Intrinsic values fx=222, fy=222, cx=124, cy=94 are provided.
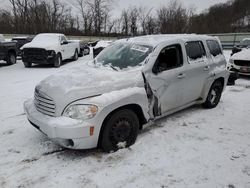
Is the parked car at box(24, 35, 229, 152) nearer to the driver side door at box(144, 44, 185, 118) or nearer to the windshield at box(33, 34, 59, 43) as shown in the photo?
the driver side door at box(144, 44, 185, 118)

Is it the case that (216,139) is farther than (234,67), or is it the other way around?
(234,67)

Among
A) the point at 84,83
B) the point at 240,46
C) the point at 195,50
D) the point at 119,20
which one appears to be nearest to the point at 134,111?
the point at 84,83

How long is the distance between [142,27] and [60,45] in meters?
49.5

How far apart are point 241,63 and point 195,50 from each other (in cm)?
532

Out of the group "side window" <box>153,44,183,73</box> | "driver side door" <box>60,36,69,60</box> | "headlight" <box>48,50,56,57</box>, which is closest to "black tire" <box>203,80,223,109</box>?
"side window" <box>153,44,183,73</box>

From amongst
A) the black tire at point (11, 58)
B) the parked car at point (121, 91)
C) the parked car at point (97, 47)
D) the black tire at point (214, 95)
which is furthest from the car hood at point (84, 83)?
the parked car at point (97, 47)

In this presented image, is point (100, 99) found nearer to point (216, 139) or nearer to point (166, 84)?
point (166, 84)

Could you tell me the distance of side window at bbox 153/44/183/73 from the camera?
398 centimetres

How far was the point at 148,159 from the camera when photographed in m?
3.33

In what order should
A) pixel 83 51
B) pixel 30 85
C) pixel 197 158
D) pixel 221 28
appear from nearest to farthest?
pixel 197 158 → pixel 30 85 → pixel 83 51 → pixel 221 28

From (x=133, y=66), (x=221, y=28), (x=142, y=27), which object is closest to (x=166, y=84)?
(x=133, y=66)

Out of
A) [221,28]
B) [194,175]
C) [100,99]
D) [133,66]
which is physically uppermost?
[221,28]

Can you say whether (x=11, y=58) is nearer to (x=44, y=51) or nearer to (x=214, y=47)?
(x=44, y=51)

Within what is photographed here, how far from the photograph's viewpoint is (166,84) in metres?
4.04
